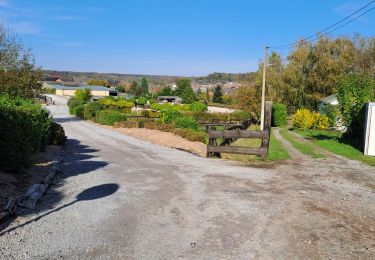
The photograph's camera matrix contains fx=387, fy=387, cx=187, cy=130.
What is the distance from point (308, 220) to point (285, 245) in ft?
4.69

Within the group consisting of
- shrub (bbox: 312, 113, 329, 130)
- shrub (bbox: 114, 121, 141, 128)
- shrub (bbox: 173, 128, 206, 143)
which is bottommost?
shrub (bbox: 114, 121, 141, 128)

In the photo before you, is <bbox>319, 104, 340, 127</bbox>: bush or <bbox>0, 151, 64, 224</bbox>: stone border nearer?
<bbox>0, 151, 64, 224</bbox>: stone border

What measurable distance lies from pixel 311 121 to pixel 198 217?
96.1ft

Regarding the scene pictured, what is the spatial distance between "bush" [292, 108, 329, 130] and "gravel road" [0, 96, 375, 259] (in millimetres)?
22976

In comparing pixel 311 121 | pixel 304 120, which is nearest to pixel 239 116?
pixel 304 120

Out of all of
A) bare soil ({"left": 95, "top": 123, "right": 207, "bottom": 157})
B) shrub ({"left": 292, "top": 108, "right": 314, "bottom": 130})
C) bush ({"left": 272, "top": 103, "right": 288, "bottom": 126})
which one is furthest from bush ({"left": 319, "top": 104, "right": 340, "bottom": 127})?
bush ({"left": 272, "top": 103, "right": 288, "bottom": 126})

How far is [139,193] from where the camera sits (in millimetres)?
8711

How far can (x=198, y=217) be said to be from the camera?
6.98 metres

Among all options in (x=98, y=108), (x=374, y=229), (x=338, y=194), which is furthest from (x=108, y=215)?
(x=98, y=108)

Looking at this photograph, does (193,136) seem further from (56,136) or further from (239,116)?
(239,116)

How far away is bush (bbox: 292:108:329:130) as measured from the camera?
33594 millimetres

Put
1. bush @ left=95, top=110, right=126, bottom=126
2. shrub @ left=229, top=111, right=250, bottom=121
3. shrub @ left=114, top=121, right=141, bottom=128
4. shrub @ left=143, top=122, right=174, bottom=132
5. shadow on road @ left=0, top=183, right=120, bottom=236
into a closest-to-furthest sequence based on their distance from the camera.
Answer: shadow on road @ left=0, top=183, right=120, bottom=236 < shrub @ left=143, top=122, right=174, bottom=132 < shrub @ left=114, top=121, right=141, bottom=128 < bush @ left=95, top=110, right=126, bottom=126 < shrub @ left=229, top=111, right=250, bottom=121

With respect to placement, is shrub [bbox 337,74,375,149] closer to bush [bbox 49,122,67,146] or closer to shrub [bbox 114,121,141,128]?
bush [bbox 49,122,67,146]

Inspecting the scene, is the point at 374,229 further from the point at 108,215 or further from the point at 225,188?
the point at 108,215
